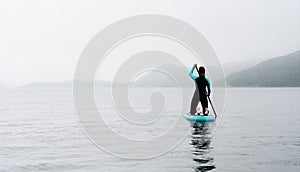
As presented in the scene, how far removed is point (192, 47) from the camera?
27.8 metres

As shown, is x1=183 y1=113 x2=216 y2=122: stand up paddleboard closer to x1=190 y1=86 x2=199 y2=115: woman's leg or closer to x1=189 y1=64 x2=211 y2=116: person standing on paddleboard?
x1=189 y1=64 x2=211 y2=116: person standing on paddleboard

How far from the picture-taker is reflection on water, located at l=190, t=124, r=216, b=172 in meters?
15.3

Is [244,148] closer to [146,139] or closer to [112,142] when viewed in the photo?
[146,139]

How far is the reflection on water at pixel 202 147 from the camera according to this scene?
1526 cm

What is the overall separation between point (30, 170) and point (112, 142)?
7915 mm

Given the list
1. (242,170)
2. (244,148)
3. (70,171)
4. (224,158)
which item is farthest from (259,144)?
(70,171)

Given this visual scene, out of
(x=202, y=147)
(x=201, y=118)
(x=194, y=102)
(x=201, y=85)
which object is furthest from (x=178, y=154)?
(x=194, y=102)

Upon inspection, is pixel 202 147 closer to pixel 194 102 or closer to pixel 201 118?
pixel 201 118

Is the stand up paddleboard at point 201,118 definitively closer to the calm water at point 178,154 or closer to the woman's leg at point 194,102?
the woman's leg at point 194,102

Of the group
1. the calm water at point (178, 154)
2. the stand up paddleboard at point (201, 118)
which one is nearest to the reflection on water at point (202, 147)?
the calm water at point (178, 154)

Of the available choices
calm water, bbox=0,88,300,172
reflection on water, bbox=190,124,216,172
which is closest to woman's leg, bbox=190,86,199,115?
reflection on water, bbox=190,124,216,172

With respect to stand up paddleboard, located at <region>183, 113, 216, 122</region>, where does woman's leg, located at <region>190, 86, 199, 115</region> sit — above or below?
above

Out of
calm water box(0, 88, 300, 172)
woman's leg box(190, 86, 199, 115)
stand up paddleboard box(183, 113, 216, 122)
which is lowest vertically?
calm water box(0, 88, 300, 172)

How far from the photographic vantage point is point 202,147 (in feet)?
64.8
